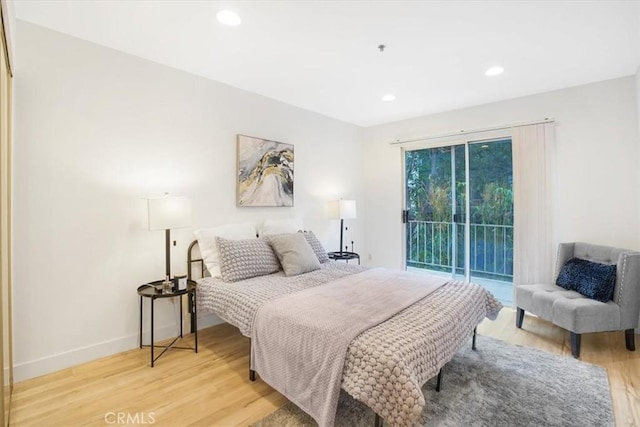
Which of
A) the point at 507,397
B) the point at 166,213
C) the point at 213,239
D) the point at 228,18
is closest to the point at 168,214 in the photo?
the point at 166,213

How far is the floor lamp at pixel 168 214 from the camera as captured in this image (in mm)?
2551

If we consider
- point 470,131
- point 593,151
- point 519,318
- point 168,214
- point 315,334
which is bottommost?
point 519,318

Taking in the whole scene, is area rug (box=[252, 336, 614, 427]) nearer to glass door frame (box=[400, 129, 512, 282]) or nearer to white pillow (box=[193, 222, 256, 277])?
white pillow (box=[193, 222, 256, 277])

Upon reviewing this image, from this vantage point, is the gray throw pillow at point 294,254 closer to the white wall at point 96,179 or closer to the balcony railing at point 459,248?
the white wall at point 96,179

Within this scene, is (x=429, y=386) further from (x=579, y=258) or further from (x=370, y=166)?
(x=370, y=166)

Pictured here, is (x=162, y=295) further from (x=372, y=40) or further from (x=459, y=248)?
(x=459, y=248)

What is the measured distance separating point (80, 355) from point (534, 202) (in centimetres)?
471

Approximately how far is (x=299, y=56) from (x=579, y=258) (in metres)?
3.45

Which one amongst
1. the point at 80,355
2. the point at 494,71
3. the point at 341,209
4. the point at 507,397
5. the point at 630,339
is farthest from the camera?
the point at 341,209

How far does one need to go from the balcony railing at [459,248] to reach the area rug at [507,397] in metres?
1.66

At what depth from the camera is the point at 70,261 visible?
2.43m

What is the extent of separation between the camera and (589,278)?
2.91m

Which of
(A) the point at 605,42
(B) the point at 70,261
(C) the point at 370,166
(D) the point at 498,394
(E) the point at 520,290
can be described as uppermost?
(A) the point at 605,42

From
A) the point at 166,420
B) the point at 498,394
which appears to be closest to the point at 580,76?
the point at 498,394
